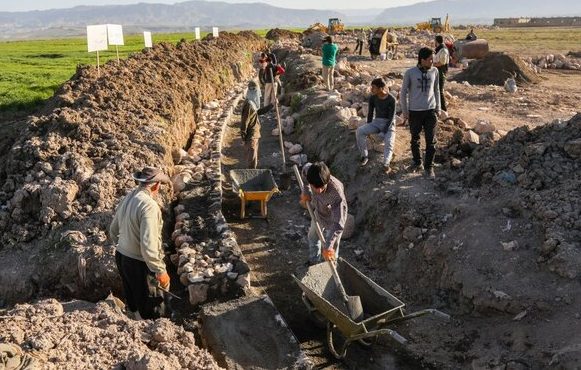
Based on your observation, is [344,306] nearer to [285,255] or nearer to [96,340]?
[285,255]

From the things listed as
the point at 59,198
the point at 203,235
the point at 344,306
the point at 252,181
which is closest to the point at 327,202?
the point at 344,306

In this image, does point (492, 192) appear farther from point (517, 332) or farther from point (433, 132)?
point (517, 332)

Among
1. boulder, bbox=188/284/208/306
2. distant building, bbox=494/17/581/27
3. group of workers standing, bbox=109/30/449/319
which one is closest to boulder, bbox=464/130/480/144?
group of workers standing, bbox=109/30/449/319

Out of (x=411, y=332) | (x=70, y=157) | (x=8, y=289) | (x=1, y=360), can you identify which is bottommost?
(x=411, y=332)

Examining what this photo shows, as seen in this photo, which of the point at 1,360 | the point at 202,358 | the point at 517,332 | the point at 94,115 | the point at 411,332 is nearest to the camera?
the point at 1,360

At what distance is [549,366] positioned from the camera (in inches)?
197

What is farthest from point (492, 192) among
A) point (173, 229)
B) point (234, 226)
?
point (173, 229)

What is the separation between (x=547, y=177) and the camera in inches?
286

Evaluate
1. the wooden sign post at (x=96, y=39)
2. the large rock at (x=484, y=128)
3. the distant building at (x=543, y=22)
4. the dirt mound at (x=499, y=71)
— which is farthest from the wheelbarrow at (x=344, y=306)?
the distant building at (x=543, y=22)

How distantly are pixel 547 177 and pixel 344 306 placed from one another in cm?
342

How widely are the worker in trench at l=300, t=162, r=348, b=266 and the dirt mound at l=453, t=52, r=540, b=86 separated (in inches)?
525

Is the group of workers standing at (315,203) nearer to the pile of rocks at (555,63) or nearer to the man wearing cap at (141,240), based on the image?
the man wearing cap at (141,240)

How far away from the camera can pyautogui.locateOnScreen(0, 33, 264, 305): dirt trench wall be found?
671 cm

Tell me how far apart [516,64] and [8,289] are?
17.0 meters
